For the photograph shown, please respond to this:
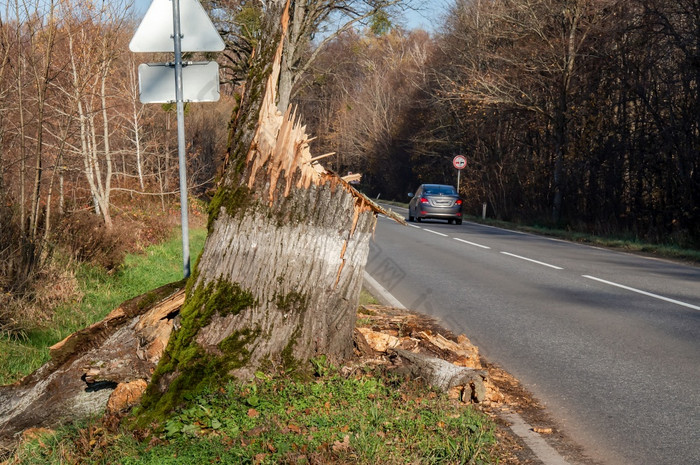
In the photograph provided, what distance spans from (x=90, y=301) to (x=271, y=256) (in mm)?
4542

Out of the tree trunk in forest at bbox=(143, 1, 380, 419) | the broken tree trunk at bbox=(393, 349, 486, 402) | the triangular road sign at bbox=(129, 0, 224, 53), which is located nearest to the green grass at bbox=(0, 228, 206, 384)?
the tree trunk in forest at bbox=(143, 1, 380, 419)

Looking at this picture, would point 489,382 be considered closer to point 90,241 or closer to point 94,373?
point 94,373

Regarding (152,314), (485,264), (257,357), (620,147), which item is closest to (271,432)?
(257,357)

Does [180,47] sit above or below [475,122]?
below

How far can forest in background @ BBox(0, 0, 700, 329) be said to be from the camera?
7.98 meters

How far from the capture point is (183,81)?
19.4ft

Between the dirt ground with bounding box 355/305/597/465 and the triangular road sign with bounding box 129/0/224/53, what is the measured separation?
267 cm

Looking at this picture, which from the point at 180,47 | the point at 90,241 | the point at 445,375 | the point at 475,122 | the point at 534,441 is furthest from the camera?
the point at 475,122

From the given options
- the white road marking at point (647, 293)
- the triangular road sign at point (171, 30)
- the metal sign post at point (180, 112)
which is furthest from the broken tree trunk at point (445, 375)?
the white road marking at point (647, 293)

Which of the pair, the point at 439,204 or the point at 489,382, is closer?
the point at 489,382

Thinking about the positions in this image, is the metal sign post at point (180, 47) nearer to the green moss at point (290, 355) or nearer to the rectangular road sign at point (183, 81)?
the rectangular road sign at point (183, 81)

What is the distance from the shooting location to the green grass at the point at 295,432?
342cm

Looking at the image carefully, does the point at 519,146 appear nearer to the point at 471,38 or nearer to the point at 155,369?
the point at 471,38

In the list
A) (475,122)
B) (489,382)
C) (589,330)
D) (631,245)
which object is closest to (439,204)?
(631,245)
